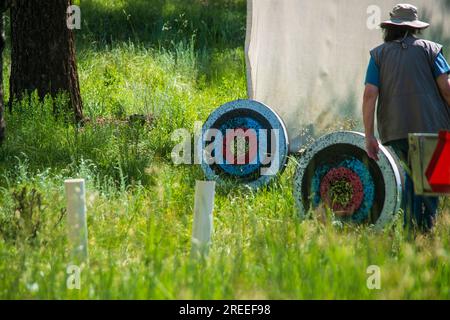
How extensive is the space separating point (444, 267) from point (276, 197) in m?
2.45

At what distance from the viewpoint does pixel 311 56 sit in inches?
425

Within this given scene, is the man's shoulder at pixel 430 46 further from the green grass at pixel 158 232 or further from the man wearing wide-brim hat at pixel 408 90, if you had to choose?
the green grass at pixel 158 232

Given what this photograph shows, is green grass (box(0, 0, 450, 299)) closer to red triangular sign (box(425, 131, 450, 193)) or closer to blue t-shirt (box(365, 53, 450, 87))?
red triangular sign (box(425, 131, 450, 193))

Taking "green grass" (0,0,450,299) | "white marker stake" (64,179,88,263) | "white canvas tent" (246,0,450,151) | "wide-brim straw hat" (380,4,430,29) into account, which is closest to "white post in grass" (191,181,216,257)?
"green grass" (0,0,450,299)

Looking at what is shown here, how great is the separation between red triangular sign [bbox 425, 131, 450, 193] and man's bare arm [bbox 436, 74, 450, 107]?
2028 mm

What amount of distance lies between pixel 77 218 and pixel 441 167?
2.19 meters

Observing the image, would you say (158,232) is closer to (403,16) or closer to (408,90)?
(408,90)

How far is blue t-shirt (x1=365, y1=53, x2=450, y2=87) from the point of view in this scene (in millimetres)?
7246

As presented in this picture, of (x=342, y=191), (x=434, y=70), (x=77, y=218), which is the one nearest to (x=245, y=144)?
(x=342, y=191)

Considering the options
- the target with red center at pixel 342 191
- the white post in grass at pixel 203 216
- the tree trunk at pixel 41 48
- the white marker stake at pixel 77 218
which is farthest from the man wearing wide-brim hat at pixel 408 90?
the tree trunk at pixel 41 48

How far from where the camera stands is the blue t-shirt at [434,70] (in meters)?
7.25
